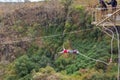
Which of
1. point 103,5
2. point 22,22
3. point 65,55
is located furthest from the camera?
point 22,22

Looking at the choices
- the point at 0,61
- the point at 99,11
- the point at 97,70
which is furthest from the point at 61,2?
the point at 99,11

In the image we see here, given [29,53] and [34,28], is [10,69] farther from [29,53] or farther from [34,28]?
[34,28]

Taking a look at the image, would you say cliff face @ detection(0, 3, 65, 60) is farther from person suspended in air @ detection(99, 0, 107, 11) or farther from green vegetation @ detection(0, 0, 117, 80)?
person suspended in air @ detection(99, 0, 107, 11)

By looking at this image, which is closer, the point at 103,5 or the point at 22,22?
the point at 103,5

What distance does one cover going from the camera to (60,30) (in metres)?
20.3

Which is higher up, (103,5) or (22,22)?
(103,5)

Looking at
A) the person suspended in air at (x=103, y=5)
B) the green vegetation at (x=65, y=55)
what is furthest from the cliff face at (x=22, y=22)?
the person suspended in air at (x=103, y=5)

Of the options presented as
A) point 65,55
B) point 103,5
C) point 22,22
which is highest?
point 103,5

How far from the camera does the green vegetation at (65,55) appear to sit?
15641 mm

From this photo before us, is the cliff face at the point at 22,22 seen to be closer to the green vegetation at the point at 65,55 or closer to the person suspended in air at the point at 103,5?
the green vegetation at the point at 65,55

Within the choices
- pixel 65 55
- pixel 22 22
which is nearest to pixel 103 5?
pixel 65 55

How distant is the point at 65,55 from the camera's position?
58.0 feet

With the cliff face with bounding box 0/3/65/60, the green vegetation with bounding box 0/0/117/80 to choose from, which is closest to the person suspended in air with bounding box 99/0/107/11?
the green vegetation with bounding box 0/0/117/80

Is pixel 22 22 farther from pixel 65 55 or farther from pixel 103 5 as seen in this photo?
pixel 103 5
